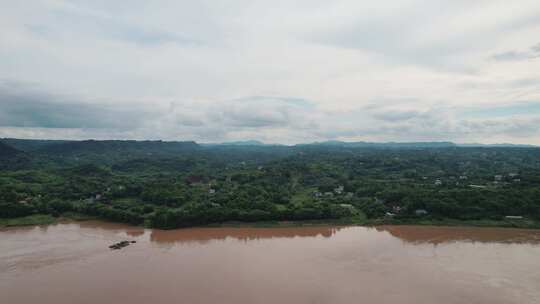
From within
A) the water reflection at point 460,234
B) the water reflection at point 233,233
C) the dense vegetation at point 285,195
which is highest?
the dense vegetation at point 285,195

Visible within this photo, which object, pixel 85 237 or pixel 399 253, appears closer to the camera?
pixel 399 253

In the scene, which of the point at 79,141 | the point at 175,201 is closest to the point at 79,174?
the point at 175,201

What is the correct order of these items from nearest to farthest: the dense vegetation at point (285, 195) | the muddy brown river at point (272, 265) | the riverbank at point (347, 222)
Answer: the muddy brown river at point (272, 265) < the riverbank at point (347, 222) < the dense vegetation at point (285, 195)

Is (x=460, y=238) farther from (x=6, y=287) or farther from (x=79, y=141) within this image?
(x=79, y=141)

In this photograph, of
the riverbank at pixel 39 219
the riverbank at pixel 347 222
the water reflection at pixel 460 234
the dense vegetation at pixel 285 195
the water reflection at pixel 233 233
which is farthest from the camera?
the dense vegetation at pixel 285 195

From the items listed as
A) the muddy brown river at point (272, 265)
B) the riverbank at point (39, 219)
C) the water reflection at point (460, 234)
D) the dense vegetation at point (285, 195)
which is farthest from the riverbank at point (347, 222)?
the muddy brown river at point (272, 265)

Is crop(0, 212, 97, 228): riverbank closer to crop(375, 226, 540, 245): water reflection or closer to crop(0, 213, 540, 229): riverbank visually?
crop(0, 213, 540, 229): riverbank

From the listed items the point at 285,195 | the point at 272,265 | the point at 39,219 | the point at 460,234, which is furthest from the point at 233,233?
the point at 39,219

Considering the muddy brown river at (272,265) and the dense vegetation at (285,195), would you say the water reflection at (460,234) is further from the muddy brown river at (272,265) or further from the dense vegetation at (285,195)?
the dense vegetation at (285,195)
